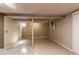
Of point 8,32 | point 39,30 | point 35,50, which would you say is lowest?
point 35,50

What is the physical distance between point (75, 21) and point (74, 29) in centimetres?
38

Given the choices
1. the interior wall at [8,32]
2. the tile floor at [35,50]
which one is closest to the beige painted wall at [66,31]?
the tile floor at [35,50]

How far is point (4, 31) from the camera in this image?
20.1 feet

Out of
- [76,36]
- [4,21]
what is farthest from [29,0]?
[4,21]

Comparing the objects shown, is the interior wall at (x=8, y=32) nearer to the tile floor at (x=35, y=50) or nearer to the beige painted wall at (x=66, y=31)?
the tile floor at (x=35, y=50)

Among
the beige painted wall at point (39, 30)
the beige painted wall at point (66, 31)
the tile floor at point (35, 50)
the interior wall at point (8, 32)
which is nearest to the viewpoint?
the tile floor at point (35, 50)

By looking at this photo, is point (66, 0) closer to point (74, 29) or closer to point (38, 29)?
point (74, 29)

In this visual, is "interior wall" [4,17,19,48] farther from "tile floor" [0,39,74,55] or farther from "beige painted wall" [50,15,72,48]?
"beige painted wall" [50,15,72,48]

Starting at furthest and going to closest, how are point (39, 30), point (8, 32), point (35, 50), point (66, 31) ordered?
1. point (39, 30)
2. point (8, 32)
3. point (66, 31)
4. point (35, 50)

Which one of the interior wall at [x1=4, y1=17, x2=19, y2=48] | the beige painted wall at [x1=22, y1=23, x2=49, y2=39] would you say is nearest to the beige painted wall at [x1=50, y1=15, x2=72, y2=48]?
the interior wall at [x1=4, y1=17, x2=19, y2=48]

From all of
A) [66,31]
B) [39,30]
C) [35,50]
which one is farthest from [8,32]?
[39,30]

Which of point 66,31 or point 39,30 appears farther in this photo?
point 39,30

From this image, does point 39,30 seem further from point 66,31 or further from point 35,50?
point 35,50
